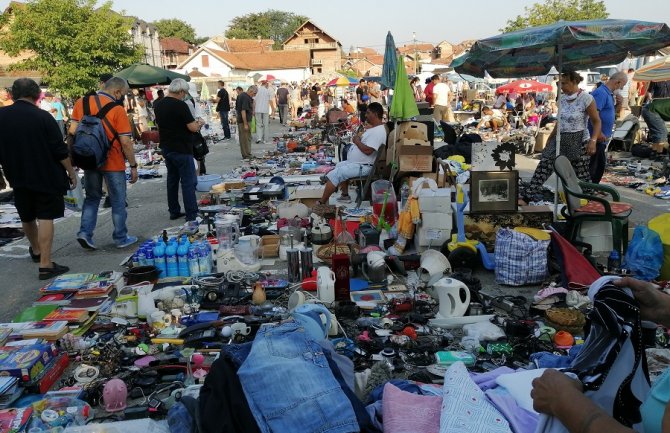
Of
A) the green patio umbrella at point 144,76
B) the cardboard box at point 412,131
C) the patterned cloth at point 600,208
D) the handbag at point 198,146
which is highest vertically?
the green patio umbrella at point 144,76

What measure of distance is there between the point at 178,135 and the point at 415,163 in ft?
11.0

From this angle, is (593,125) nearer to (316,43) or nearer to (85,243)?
(85,243)

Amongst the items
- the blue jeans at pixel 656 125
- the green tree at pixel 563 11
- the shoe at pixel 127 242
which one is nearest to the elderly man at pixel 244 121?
the shoe at pixel 127 242

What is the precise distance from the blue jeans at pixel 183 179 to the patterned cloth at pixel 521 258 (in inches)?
180

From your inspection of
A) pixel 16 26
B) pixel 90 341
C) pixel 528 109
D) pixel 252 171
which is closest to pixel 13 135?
pixel 90 341

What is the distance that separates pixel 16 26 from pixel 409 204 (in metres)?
28.3

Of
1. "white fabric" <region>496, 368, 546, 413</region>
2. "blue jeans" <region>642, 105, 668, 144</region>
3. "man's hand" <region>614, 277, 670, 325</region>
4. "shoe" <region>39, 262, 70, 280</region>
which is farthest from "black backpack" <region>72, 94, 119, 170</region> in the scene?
"blue jeans" <region>642, 105, 668, 144</region>

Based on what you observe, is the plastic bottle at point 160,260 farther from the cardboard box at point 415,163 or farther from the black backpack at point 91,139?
the cardboard box at point 415,163

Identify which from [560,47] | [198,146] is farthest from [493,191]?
[198,146]

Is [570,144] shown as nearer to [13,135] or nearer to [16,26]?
[13,135]

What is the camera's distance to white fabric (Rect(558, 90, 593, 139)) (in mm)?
7379

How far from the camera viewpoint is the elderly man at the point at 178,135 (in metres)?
7.76

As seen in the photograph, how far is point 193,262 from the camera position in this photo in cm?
590

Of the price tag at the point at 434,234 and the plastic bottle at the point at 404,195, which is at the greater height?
the plastic bottle at the point at 404,195
